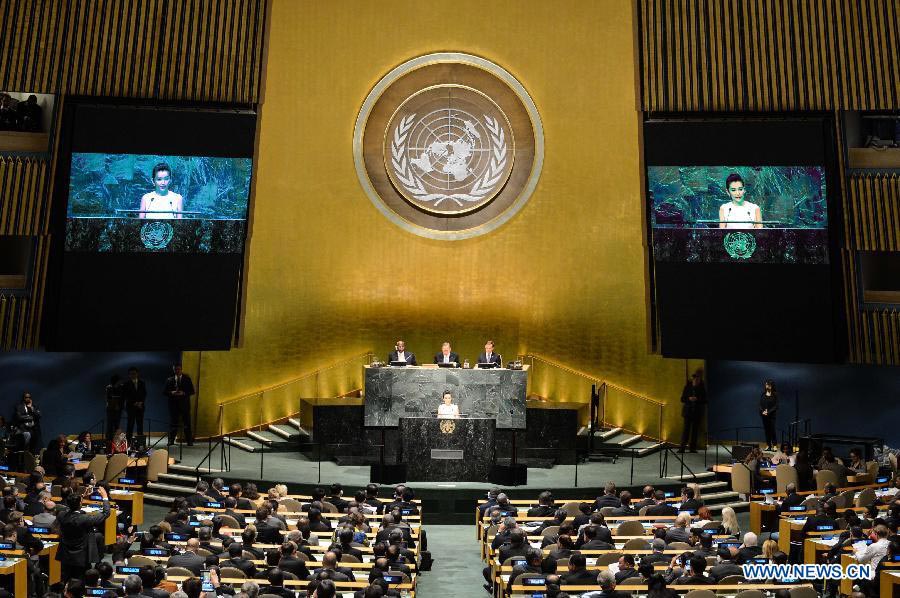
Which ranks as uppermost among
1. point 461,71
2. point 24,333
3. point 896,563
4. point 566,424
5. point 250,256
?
point 461,71

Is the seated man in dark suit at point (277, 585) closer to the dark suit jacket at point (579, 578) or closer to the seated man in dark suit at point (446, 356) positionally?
the dark suit jacket at point (579, 578)

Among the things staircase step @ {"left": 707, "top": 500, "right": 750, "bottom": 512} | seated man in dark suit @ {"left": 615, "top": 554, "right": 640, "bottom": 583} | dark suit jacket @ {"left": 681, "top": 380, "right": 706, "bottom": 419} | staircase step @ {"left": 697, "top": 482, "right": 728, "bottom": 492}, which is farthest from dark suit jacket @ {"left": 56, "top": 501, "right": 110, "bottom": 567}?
dark suit jacket @ {"left": 681, "top": 380, "right": 706, "bottom": 419}

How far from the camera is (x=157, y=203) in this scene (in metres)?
17.8

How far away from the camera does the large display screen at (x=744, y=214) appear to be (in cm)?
1781

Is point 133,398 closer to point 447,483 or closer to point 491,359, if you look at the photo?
point 447,483

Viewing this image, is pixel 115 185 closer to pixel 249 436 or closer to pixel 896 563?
pixel 249 436

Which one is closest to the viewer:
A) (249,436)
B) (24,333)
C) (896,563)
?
(896,563)

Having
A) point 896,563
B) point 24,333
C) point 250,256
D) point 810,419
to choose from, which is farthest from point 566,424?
point 24,333

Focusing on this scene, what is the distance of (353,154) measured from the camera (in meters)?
20.1

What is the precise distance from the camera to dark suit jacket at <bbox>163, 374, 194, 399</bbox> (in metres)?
18.4

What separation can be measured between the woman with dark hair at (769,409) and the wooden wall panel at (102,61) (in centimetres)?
966

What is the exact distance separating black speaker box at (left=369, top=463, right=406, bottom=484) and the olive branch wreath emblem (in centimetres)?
609

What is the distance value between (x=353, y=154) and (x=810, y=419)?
30.6 feet

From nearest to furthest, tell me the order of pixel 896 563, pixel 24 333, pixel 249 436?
pixel 896 563 < pixel 24 333 < pixel 249 436
